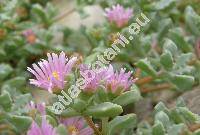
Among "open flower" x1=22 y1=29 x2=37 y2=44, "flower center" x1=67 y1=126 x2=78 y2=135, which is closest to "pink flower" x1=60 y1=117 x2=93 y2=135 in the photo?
"flower center" x1=67 y1=126 x2=78 y2=135

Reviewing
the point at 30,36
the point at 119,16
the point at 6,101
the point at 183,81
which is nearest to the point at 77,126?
the point at 6,101

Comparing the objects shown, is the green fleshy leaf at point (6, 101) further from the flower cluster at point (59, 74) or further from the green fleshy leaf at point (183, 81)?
the green fleshy leaf at point (183, 81)

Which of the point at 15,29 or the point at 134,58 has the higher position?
the point at 15,29

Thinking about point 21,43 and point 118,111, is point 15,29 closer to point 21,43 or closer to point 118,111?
point 21,43

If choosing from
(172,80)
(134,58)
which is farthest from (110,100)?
(134,58)

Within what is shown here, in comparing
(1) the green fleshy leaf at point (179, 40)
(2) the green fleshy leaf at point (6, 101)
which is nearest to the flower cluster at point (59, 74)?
(2) the green fleshy leaf at point (6, 101)

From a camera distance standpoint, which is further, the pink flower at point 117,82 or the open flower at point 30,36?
the open flower at point 30,36

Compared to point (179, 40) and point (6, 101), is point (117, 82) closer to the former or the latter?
point (6, 101)

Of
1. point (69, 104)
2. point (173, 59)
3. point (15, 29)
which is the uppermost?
point (15, 29)
